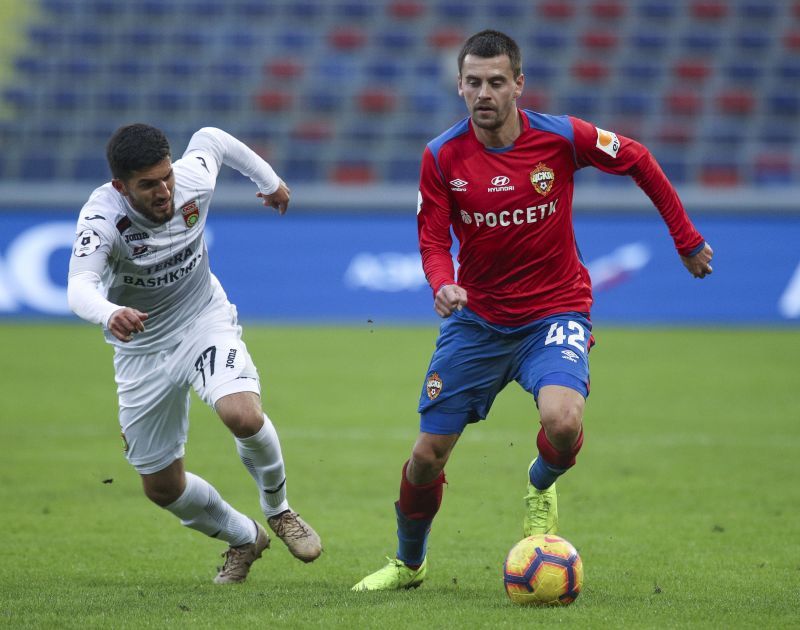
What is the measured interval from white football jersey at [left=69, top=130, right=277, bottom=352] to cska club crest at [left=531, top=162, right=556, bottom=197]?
→ 154 cm

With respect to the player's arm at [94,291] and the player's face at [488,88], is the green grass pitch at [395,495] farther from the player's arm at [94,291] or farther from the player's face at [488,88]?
the player's face at [488,88]

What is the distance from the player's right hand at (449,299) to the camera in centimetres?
498

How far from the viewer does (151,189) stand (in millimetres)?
5352

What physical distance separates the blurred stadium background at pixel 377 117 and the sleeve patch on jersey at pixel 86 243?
1177 cm

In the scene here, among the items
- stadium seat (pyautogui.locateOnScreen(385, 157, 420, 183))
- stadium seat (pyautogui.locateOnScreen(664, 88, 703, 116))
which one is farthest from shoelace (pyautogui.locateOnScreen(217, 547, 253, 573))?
stadium seat (pyautogui.locateOnScreen(664, 88, 703, 116))

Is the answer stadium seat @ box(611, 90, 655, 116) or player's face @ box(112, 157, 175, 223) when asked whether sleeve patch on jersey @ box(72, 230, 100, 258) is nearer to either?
player's face @ box(112, 157, 175, 223)

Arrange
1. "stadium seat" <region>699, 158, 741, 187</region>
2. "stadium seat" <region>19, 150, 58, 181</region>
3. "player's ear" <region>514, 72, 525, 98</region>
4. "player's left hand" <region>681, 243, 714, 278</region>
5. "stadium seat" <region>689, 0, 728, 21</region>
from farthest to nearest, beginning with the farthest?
"stadium seat" <region>689, 0, 728, 21</region>
"stadium seat" <region>699, 158, 741, 187</region>
"stadium seat" <region>19, 150, 58, 181</region>
"player's left hand" <region>681, 243, 714, 278</region>
"player's ear" <region>514, 72, 525, 98</region>

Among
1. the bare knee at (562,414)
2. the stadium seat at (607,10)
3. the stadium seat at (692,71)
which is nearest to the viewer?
the bare knee at (562,414)

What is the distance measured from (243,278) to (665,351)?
19.4 feet

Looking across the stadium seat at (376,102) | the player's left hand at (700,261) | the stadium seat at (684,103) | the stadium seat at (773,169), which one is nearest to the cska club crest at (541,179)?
the player's left hand at (700,261)

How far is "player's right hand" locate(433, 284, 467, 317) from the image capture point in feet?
16.3

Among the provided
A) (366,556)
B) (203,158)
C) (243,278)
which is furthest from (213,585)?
(243,278)

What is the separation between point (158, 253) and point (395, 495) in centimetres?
322

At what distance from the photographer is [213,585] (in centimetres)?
571
